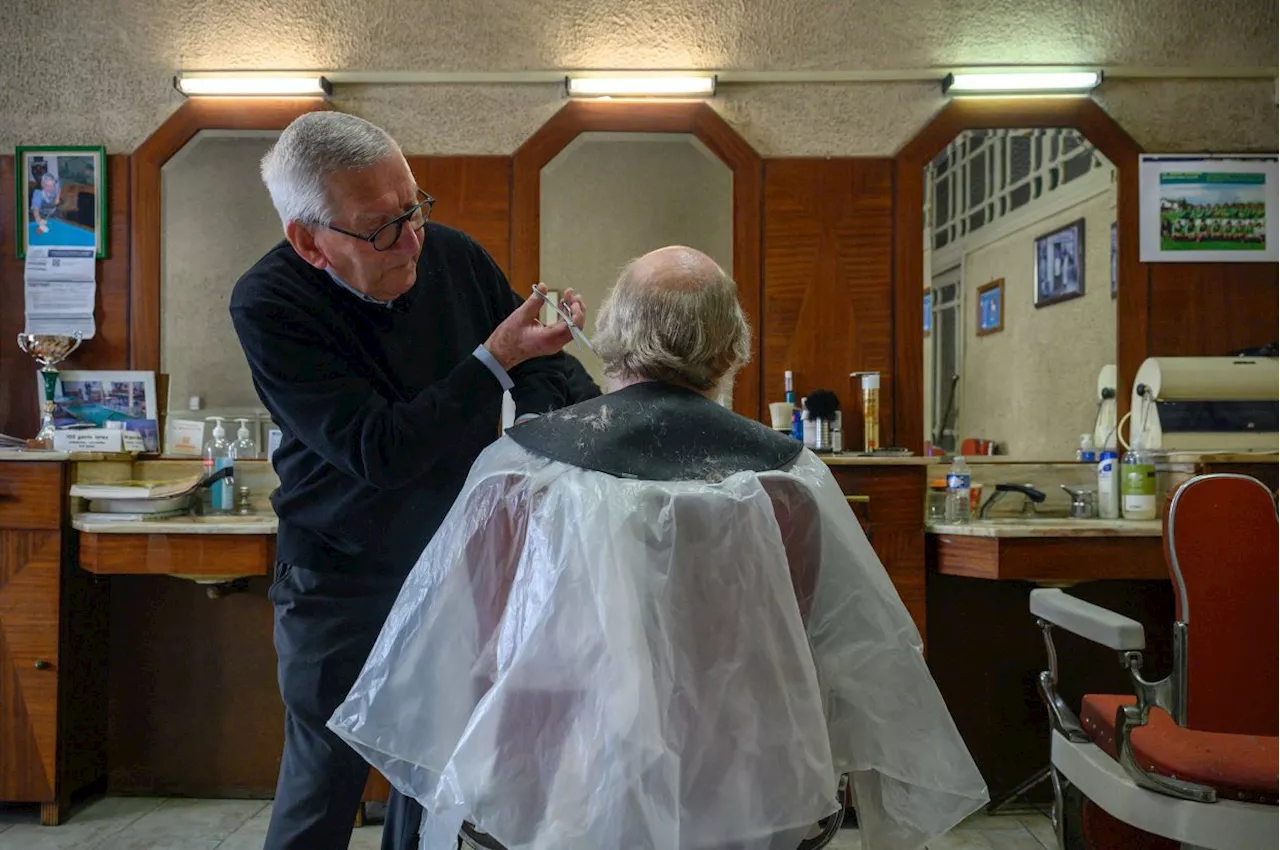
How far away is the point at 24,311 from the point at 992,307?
3.11 meters

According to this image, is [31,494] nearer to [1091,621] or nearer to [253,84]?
[253,84]

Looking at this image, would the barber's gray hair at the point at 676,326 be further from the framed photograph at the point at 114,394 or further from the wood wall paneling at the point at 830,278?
the framed photograph at the point at 114,394

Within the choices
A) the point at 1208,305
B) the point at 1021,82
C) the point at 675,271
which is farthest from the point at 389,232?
the point at 1208,305

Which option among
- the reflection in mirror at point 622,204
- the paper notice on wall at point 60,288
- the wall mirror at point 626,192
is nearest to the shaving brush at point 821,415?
the wall mirror at point 626,192

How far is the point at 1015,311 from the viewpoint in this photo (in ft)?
9.73

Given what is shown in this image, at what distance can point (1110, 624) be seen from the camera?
1.58 meters

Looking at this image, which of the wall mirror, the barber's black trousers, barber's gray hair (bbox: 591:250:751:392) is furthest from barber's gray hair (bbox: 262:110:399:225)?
the wall mirror

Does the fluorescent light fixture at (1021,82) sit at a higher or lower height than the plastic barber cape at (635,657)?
higher

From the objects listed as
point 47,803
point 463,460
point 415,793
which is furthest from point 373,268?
point 47,803

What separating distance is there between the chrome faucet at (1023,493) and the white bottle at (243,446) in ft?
7.62

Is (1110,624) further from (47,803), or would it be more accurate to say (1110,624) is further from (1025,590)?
(47,803)

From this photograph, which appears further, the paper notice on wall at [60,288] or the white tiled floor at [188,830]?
the paper notice on wall at [60,288]

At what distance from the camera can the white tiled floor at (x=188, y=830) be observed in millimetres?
2533

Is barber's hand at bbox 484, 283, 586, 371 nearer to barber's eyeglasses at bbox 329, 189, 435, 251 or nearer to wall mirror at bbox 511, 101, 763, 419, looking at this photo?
barber's eyeglasses at bbox 329, 189, 435, 251
